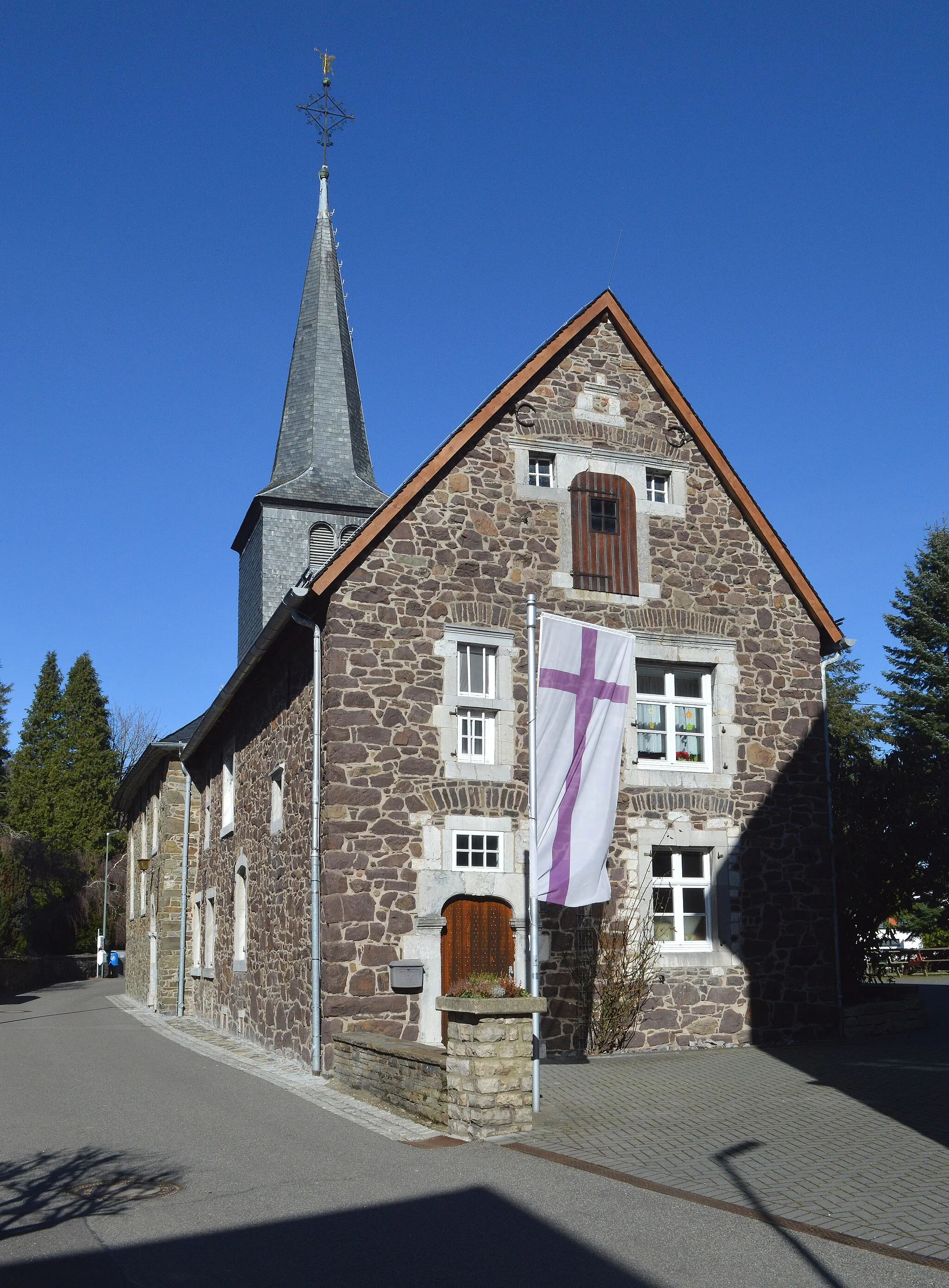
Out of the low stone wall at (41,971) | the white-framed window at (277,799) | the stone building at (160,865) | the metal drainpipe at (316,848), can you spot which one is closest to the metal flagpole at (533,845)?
the metal drainpipe at (316,848)

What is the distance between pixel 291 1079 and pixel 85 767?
160 feet

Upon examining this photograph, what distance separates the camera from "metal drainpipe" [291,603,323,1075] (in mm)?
13164

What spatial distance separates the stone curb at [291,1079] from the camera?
31.8ft

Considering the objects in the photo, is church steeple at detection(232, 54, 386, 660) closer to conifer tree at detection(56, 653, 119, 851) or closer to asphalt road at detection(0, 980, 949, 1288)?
asphalt road at detection(0, 980, 949, 1288)

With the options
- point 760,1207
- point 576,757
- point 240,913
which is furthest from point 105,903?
point 760,1207

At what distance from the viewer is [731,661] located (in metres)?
16.1

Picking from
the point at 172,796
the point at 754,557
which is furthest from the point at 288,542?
the point at 754,557

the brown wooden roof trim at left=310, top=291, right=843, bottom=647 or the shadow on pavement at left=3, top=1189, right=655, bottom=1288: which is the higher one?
the brown wooden roof trim at left=310, top=291, right=843, bottom=647

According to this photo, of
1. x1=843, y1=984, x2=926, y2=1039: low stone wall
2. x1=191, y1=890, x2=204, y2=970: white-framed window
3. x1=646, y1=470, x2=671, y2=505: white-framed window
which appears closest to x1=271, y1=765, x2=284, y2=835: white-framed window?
x1=646, y1=470, x2=671, y2=505: white-framed window

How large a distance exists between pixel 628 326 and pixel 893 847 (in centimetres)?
771

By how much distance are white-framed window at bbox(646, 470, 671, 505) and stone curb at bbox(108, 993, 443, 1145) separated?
331 inches

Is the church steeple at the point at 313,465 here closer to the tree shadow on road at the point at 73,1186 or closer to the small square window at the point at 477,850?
the small square window at the point at 477,850

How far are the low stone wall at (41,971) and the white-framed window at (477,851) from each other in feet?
77.6

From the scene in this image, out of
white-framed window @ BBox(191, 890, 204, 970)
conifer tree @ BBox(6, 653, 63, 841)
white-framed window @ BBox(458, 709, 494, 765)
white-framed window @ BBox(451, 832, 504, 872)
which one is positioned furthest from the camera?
conifer tree @ BBox(6, 653, 63, 841)
